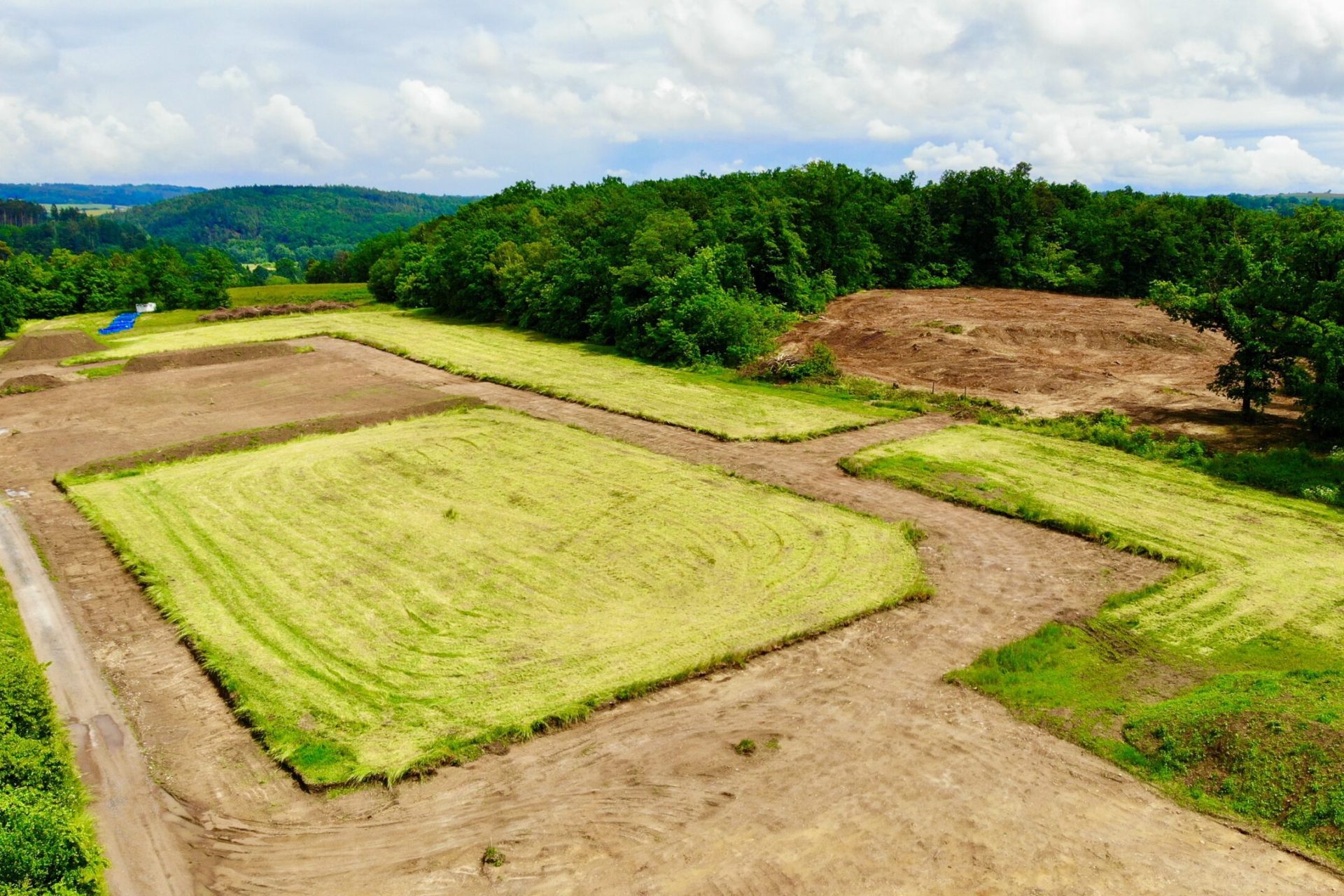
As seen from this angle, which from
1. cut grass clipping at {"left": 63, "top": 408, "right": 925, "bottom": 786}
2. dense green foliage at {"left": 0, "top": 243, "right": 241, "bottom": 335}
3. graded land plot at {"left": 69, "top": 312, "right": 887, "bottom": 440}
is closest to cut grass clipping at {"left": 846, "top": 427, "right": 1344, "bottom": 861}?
cut grass clipping at {"left": 63, "top": 408, "right": 925, "bottom": 786}

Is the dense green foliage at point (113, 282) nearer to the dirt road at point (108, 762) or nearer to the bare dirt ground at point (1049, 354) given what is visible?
the bare dirt ground at point (1049, 354)

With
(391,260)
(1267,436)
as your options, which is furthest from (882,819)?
(391,260)

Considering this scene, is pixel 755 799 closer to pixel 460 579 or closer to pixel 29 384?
pixel 460 579

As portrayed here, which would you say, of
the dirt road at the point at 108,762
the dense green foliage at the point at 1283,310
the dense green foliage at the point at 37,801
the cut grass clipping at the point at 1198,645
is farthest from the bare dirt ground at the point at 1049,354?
the dense green foliage at the point at 37,801

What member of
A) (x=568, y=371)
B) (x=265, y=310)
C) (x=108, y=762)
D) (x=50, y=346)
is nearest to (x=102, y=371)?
(x=50, y=346)

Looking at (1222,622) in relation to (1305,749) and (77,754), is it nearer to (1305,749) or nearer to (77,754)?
(1305,749)

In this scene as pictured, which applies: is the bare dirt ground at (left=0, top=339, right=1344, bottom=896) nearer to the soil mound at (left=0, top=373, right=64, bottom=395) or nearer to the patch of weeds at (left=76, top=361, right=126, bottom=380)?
the soil mound at (left=0, top=373, right=64, bottom=395)
